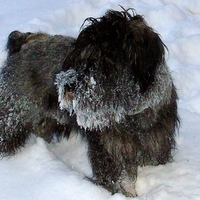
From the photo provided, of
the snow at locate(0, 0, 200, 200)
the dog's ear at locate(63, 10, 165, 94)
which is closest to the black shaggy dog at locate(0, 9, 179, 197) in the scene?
the dog's ear at locate(63, 10, 165, 94)

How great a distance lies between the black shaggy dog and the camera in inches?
87.7

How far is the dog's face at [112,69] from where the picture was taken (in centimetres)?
222

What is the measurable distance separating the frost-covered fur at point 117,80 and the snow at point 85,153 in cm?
44

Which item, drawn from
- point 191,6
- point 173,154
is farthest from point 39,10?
point 173,154

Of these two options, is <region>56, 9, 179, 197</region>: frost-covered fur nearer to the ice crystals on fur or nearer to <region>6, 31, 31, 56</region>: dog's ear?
the ice crystals on fur

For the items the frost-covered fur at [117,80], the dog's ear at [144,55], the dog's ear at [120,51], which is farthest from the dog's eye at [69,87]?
the dog's ear at [144,55]

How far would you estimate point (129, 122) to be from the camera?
2.44 metres

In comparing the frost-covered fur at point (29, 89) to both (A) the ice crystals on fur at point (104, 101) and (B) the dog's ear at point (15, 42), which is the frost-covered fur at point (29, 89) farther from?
(A) the ice crystals on fur at point (104, 101)

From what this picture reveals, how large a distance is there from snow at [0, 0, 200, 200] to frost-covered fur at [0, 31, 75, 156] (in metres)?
0.16

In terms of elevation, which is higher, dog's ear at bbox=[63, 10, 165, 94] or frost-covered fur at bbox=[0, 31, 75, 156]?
dog's ear at bbox=[63, 10, 165, 94]

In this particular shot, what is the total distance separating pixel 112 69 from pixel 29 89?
3.07ft

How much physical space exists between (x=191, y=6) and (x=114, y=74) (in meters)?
3.31

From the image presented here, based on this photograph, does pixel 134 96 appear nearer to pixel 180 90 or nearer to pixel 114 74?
pixel 114 74

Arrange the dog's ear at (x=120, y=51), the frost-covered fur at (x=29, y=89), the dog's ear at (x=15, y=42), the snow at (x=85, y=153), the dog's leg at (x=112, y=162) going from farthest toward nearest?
the dog's ear at (x=15, y=42) < the frost-covered fur at (x=29, y=89) < the snow at (x=85, y=153) < the dog's leg at (x=112, y=162) < the dog's ear at (x=120, y=51)
